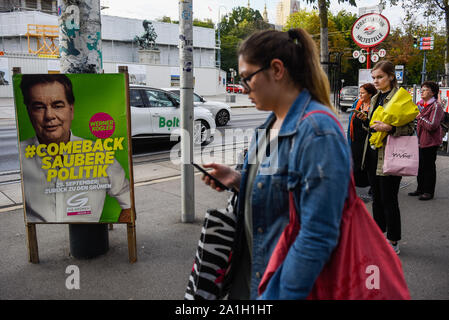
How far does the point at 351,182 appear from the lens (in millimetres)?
1408

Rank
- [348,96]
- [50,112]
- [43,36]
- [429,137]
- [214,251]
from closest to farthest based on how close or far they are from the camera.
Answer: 1. [214,251]
2. [50,112]
3. [429,137]
4. [348,96]
5. [43,36]

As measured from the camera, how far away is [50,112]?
344 cm

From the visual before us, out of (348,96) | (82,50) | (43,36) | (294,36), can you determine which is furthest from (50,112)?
(43,36)

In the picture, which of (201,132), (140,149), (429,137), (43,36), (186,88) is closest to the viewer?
(186,88)

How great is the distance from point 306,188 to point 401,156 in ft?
9.46

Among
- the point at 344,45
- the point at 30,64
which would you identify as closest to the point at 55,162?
the point at 30,64

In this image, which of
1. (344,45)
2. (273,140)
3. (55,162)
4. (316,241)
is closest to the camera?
(316,241)

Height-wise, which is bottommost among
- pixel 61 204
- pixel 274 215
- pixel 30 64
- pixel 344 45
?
pixel 61 204

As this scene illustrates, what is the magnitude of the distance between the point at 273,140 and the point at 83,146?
7.97ft

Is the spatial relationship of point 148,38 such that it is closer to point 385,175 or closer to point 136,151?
point 136,151

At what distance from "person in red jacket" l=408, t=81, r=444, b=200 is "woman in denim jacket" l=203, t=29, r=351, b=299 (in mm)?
4879

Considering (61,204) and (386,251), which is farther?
(61,204)

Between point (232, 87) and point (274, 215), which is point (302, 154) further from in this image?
point (232, 87)

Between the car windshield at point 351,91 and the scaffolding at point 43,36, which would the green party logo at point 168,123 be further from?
the scaffolding at point 43,36
